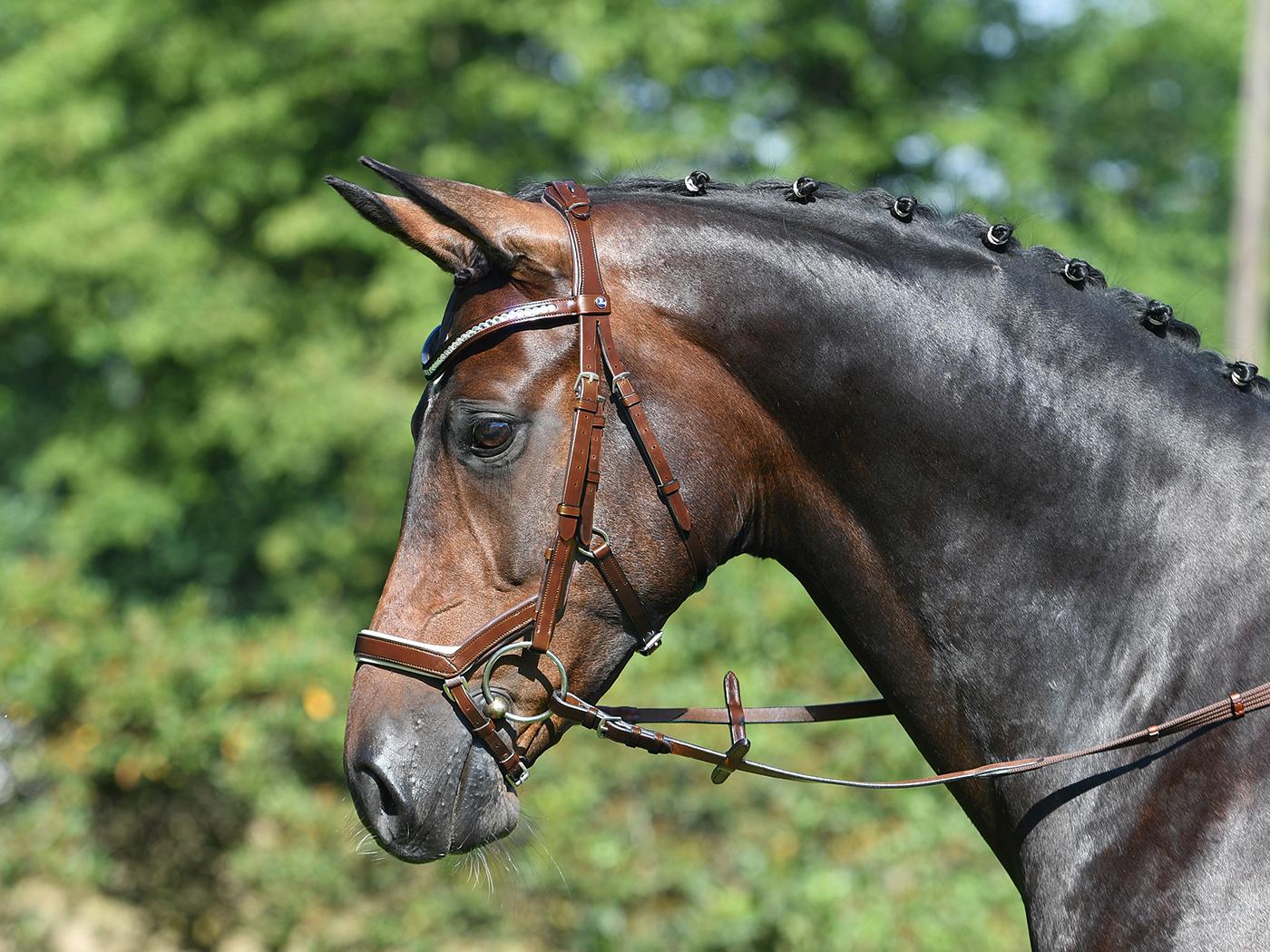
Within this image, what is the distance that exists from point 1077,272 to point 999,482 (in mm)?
470

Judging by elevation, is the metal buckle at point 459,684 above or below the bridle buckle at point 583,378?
below

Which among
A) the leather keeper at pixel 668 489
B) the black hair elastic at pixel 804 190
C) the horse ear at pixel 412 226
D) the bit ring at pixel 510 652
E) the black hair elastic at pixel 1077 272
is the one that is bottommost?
the bit ring at pixel 510 652

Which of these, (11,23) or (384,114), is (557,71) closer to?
(384,114)

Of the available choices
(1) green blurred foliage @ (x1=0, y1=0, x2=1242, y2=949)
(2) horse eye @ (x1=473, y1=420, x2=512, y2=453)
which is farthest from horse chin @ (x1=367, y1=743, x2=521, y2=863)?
(1) green blurred foliage @ (x1=0, y1=0, x2=1242, y2=949)

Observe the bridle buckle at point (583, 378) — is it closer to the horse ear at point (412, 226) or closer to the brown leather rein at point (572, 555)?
the brown leather rein at point (572, 555)

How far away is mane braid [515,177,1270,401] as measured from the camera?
2.49 metres

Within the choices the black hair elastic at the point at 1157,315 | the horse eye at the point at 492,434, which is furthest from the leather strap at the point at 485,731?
the black hair elastic at the point at 1157,315

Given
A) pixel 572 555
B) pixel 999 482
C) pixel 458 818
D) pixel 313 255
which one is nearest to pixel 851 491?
pixel 999 482

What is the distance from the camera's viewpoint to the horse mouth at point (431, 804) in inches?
93.0

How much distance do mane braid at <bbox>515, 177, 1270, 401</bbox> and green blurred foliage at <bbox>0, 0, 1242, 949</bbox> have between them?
13.0 feet

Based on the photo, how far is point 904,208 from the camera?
2.57 meters

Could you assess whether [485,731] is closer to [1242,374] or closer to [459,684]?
[459,684]

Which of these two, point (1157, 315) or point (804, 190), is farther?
point (804, 190)

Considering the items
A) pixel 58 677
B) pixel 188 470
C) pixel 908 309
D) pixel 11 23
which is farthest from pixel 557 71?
pixel 908 309
